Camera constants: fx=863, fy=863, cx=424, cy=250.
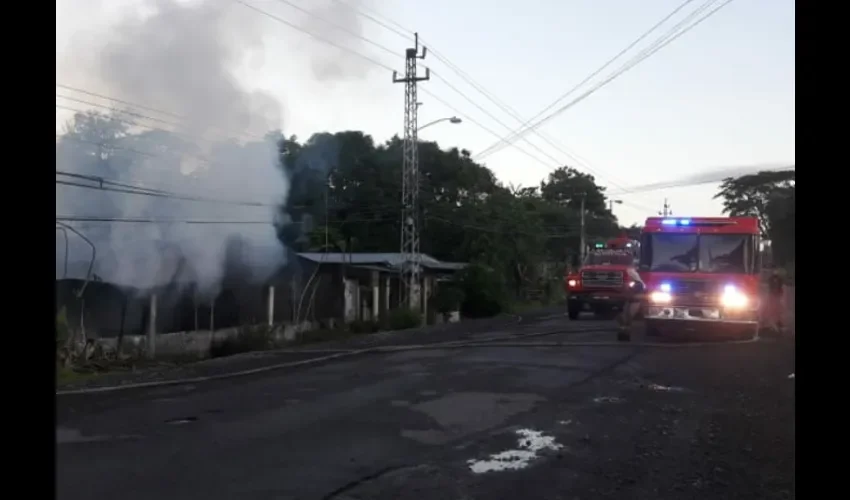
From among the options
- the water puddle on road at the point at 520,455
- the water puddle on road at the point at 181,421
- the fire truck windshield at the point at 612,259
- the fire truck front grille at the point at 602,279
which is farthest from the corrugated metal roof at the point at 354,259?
the water puddle on road at the point at 520,455

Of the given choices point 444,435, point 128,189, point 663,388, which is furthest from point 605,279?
point 444,435

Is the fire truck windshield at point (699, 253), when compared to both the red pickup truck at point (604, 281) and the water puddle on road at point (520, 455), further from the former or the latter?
the water puddle on road at point (520, 455)

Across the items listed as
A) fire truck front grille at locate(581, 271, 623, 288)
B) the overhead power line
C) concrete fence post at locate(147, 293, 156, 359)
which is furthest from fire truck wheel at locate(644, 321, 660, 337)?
concrete fence post at locate(147, 293, 156, 359)

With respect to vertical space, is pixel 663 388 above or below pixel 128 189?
below

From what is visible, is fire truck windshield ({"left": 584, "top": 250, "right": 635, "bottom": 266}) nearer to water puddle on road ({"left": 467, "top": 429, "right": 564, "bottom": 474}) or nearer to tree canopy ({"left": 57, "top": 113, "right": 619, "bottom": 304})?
tree canopy ({"left": 57, "top": 113, "right": 619, "bottom": 304})

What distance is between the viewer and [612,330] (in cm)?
2428

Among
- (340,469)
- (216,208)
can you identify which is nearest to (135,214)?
(216,208)

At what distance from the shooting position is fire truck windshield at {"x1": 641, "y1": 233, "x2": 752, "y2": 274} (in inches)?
776

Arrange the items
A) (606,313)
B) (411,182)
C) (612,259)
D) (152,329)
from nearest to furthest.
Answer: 1. (152,329)
2. (612,259)
3. (606,313)
4. (411,182)

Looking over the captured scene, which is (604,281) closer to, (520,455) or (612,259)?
(612,259)

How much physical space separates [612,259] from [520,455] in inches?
896

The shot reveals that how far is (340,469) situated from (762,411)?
5.99 meters

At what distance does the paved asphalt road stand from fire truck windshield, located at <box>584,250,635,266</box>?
14718mm

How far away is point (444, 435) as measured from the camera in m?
9.35
